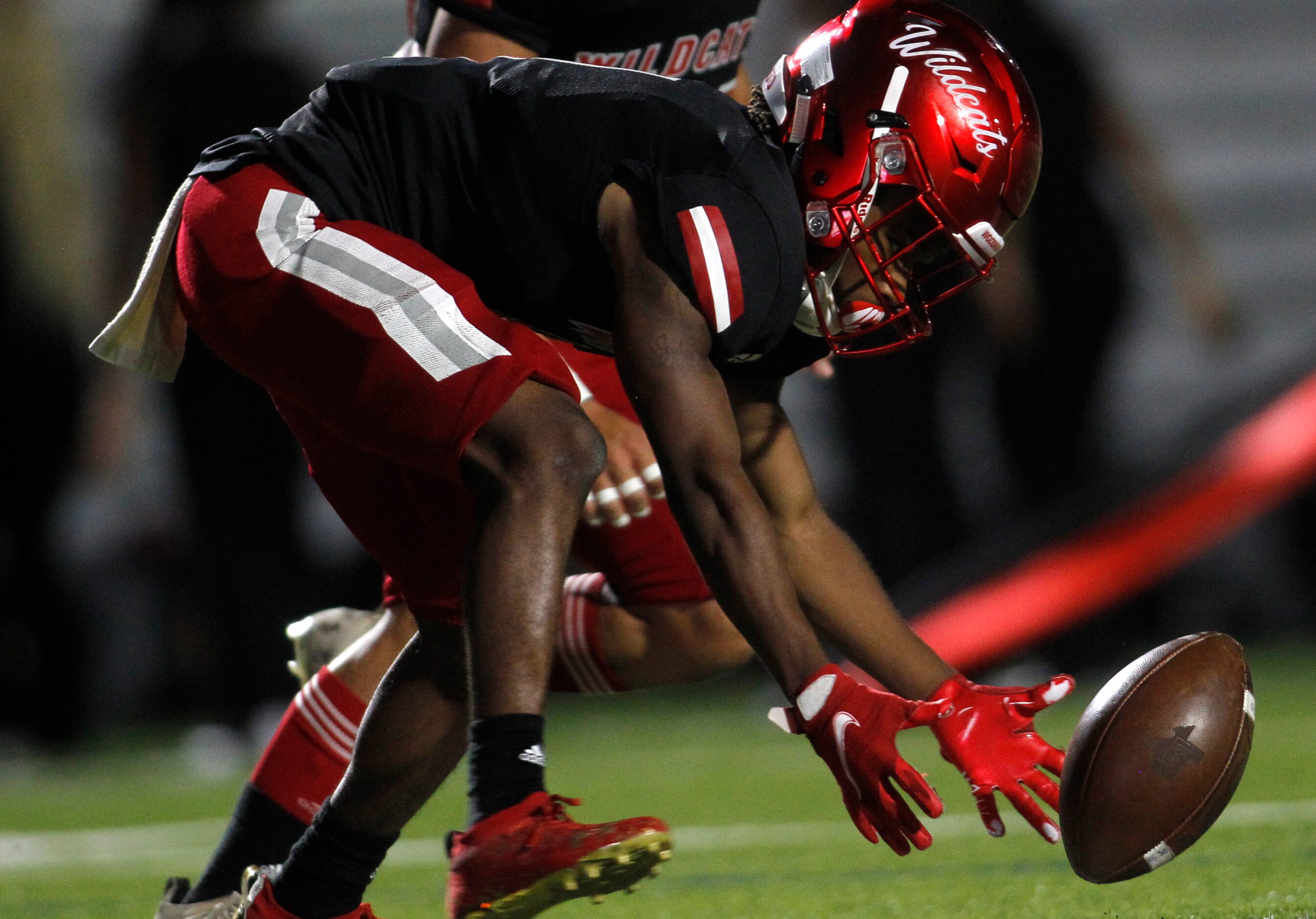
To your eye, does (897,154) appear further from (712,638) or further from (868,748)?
(712,638)

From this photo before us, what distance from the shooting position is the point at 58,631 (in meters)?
6.39

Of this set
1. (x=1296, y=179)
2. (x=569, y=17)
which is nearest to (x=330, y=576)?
(x=569, y=17)

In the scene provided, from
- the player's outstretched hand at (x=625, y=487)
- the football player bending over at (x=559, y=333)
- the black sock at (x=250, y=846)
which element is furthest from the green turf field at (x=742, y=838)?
the player's outstretched hand at (x=625, y=487)

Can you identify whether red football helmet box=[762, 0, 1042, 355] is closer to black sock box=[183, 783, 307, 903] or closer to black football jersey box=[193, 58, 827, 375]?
black football jersey box=[193, 58, 827, 375]

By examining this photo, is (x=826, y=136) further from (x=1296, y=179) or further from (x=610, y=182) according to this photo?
(x=1296, y=179)

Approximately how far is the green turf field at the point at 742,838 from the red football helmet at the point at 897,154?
93cm

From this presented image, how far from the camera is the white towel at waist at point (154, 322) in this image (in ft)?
7.90

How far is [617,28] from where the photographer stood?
3338 mm

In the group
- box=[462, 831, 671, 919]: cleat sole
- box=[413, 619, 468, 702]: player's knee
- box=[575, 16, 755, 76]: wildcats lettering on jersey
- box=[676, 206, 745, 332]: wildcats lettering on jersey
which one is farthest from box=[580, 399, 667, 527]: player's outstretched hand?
box=[462, 831, 671, 919]: cleat sole

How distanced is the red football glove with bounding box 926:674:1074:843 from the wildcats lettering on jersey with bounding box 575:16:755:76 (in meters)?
1.64

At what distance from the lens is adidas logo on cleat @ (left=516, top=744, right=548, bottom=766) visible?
194 cm

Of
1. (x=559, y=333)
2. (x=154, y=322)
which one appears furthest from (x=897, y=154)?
(x=154, y=322)

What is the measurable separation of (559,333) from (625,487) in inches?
22.2

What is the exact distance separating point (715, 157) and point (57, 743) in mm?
4801
